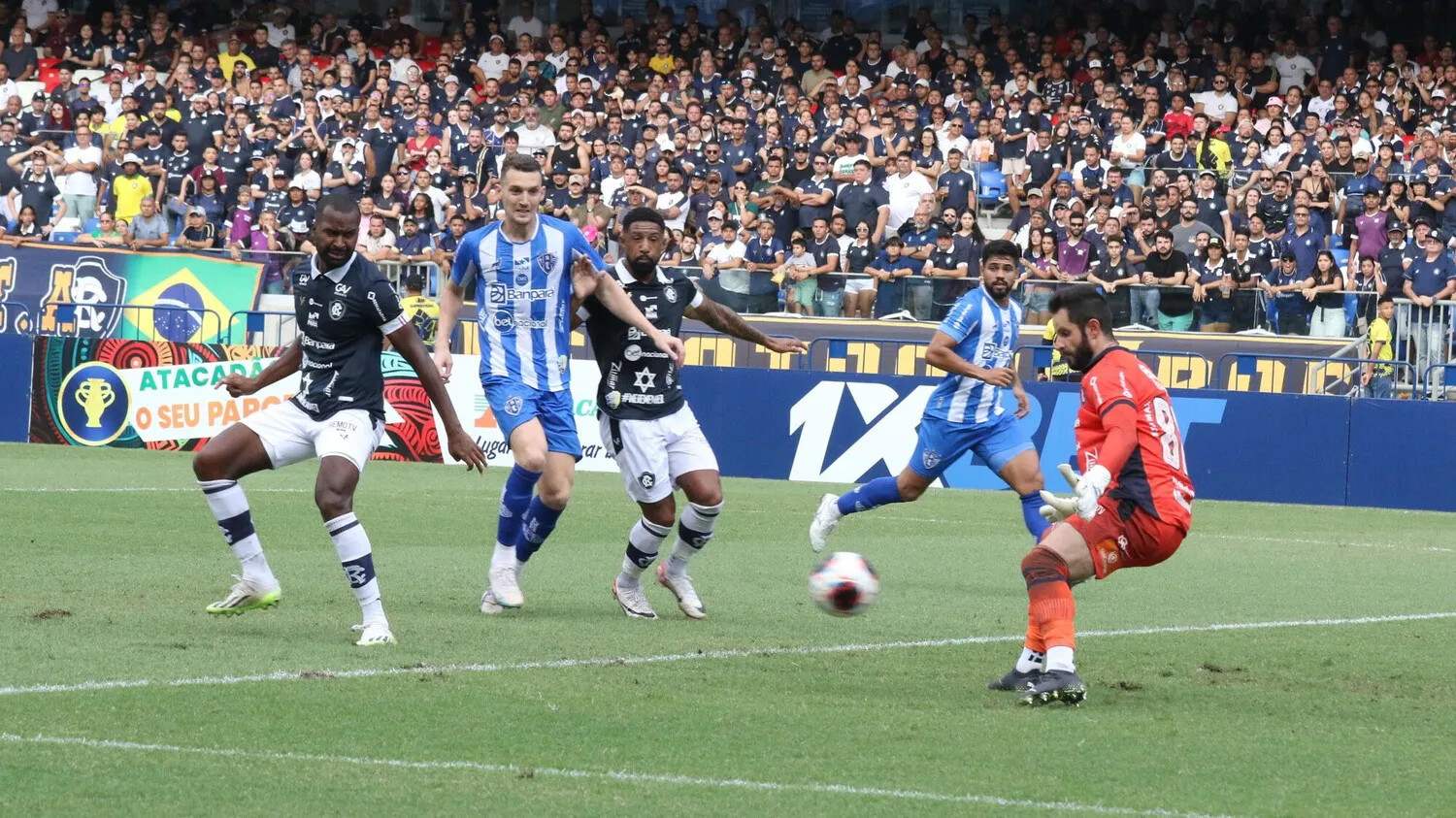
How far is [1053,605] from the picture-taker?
23.6ft

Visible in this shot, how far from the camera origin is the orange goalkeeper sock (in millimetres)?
7176

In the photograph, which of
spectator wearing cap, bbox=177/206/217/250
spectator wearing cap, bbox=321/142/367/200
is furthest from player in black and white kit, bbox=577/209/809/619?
spectator wearing cap, bbox=321/142/367/200

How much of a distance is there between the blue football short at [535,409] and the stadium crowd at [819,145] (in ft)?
41.2

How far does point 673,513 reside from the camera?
9.69 metres

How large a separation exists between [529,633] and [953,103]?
19.5m

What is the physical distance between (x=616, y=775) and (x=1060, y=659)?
7.07 ft

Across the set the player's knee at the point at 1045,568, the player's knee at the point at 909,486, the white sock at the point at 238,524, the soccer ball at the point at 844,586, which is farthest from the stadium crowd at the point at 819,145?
the player's knee at the point at 1045,568

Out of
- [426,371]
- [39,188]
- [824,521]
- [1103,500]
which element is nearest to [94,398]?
[39,188]

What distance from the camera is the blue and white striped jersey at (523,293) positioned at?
9.65 metres

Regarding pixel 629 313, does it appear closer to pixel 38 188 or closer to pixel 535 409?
pixel 535 409

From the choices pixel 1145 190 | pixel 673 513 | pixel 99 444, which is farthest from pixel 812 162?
pixel 673 513

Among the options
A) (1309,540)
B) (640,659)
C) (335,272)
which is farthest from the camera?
(1309,540)

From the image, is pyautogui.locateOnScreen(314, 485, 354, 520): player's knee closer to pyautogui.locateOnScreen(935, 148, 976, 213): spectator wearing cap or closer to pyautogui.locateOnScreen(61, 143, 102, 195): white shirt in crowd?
pyautogui.locateOnScreen(935, 148, 976, 213): spectator wearing cap

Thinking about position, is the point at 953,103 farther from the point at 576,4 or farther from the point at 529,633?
the point at 529,633
